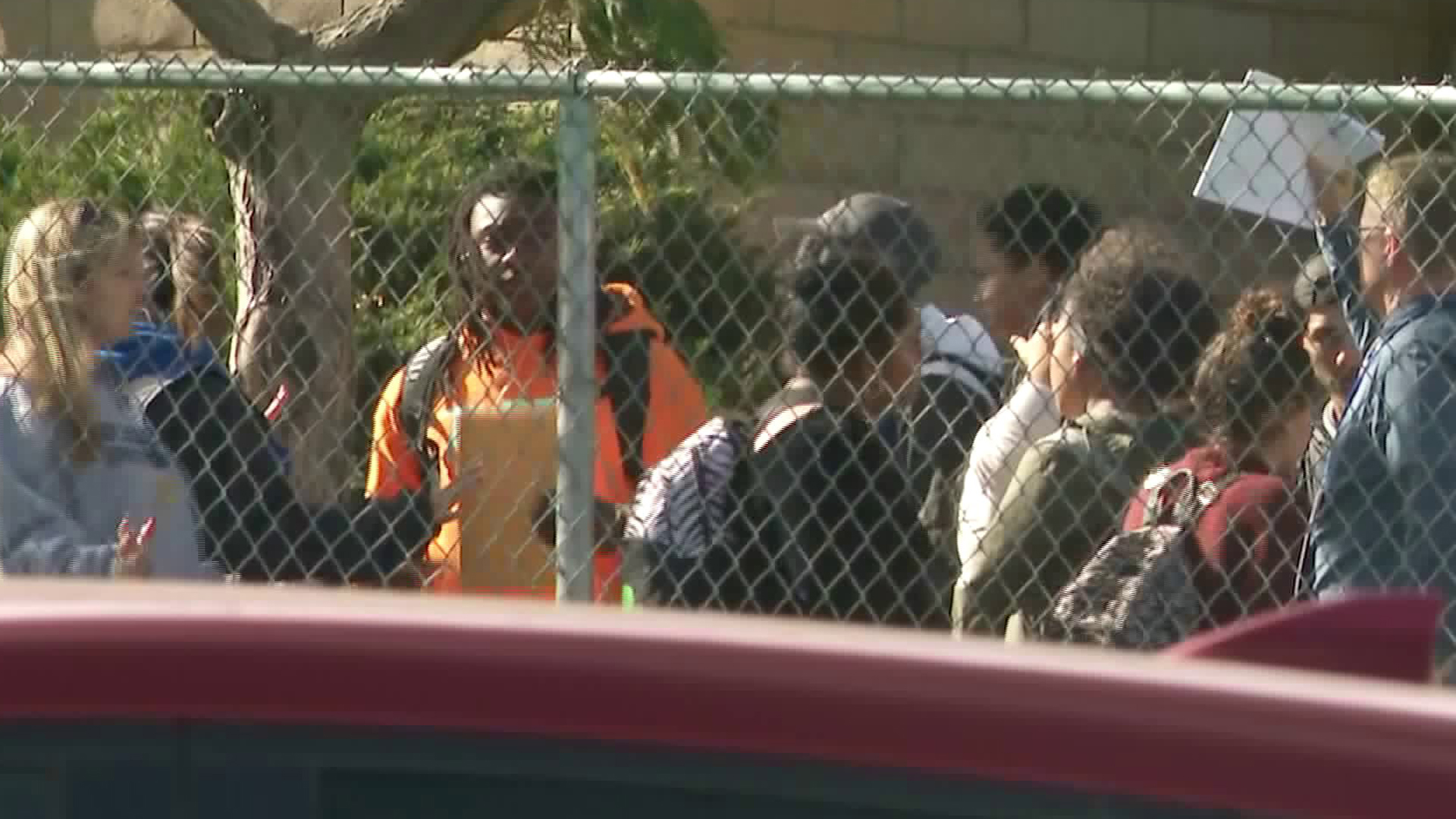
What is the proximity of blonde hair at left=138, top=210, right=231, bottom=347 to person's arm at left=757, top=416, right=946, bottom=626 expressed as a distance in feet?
4.01

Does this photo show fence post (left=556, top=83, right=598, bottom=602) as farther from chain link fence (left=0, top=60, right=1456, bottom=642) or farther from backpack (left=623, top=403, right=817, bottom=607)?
backpack (left=623, top=403, right=817, bottom=607)

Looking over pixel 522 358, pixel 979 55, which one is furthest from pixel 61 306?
pixel 979 55

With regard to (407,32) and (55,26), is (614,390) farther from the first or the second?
(55,26)

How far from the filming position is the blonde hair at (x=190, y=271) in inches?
186

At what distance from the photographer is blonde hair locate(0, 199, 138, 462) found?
14.0 ft

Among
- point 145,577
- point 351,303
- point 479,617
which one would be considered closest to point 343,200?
point 351,303

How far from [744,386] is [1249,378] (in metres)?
0.99

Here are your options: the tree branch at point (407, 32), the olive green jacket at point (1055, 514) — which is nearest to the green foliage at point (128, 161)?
the tree branch at point (407, 32)

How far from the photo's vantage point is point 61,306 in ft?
14.0

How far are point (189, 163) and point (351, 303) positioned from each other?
1730 millimetres

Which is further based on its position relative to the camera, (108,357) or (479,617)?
(108,357)

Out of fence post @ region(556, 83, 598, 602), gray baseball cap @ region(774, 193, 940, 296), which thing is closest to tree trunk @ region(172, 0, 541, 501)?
fence post @ region(556, 83, 598, 602)

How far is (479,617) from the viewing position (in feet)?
5.43

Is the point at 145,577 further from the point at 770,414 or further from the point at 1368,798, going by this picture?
the point at 1368,798
